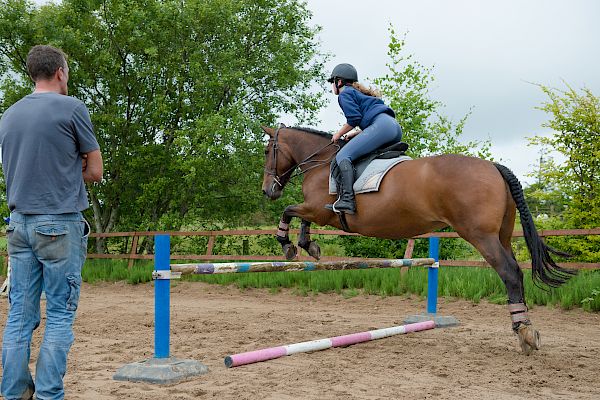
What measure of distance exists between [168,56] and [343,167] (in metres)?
10.5

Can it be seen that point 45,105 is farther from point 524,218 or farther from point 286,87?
Result: point 286,87

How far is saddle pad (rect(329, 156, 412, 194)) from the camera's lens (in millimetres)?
5622

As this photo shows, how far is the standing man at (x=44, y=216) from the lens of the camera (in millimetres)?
3129

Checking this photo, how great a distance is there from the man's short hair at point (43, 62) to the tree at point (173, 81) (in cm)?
1082

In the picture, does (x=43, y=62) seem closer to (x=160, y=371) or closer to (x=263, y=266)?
(x=160, y=371)

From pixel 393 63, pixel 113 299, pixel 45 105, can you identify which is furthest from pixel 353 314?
pixel 393 63

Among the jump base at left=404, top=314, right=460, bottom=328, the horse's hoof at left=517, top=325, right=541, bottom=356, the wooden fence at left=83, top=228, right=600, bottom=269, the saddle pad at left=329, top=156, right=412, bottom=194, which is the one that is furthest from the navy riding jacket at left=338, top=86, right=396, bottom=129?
the wooden fence at left=83, top=228, right=600, bottom=269

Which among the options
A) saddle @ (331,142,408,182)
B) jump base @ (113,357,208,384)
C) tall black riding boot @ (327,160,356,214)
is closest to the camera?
jump base @ (113,357,208,384)

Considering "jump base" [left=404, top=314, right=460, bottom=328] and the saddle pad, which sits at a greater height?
the saddle pad

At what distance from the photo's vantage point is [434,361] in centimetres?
506

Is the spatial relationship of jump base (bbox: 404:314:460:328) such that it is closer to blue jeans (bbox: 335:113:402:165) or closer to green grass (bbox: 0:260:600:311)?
green grass (bbox: 0:260:600:311)

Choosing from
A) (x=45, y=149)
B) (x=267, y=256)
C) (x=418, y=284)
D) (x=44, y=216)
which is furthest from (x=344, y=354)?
(x=267, y=256)

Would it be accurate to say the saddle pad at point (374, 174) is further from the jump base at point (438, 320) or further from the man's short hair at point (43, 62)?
the man's short hair at point (43, 62)

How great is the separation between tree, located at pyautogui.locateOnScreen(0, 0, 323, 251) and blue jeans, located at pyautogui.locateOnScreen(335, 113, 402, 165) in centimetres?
846
